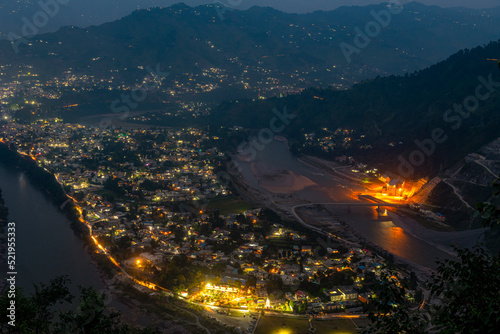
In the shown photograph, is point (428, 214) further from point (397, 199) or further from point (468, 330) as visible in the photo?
point (468, 330)

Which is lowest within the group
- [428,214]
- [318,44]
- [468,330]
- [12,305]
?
[428,214]

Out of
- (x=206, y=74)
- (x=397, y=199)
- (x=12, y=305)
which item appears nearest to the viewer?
(x=12, y=305)

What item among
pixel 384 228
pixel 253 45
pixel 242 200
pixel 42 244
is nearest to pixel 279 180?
pixel 242 200

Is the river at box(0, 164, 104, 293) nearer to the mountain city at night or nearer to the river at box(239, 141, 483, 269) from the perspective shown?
the mountain city at night

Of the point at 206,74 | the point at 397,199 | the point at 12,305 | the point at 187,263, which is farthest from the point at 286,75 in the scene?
the point at 12,305

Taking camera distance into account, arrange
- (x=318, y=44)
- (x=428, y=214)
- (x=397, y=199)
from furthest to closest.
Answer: (x=318, y=44) → (x=397, y=199) → (x=428, y=214)

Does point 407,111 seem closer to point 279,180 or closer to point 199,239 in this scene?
point 279,180
